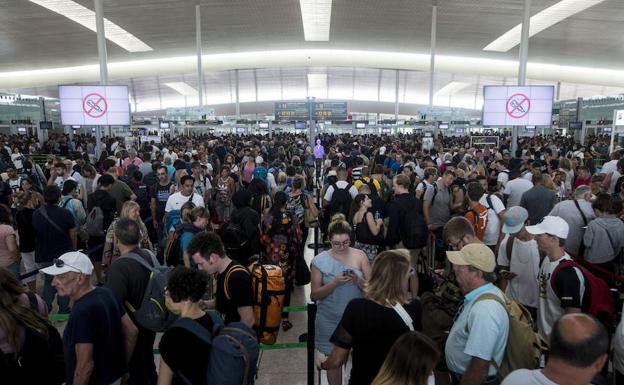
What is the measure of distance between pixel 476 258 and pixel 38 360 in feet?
8.28

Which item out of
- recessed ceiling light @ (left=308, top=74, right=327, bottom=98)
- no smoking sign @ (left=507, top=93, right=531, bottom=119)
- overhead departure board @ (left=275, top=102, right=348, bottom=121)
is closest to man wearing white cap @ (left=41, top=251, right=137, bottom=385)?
no smoking sign @ (left=507, top=93, right=531, bottom=119)

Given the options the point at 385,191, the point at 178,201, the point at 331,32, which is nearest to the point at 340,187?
the point at 385,191

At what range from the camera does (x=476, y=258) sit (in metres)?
2.54

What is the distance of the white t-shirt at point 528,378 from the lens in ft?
5.98

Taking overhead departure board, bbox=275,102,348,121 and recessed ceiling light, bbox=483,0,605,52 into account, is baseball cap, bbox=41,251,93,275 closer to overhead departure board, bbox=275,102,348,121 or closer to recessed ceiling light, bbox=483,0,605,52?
recessed ceiling light, bbox=483,0,605,52

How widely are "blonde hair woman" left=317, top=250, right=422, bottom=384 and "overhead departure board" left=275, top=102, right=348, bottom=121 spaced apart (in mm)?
23582

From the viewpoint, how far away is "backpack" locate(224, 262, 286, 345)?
11.5 ft

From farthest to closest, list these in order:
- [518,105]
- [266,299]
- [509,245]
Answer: [518,105] < [509,245] < [266,299]

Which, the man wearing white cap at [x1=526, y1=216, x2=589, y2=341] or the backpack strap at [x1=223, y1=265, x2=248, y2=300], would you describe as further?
the backpack strap at [x1=223, y1=265, x2=248, y2=300]

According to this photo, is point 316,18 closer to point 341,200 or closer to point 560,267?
point 341,200

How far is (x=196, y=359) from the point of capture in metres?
2.29

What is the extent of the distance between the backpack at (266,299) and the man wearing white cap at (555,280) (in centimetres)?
182

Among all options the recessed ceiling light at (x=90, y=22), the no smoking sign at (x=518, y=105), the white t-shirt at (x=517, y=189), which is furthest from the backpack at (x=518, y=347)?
the recessed ceiling light at (x=90, y=22)

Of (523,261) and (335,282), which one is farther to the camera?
(523,261)
